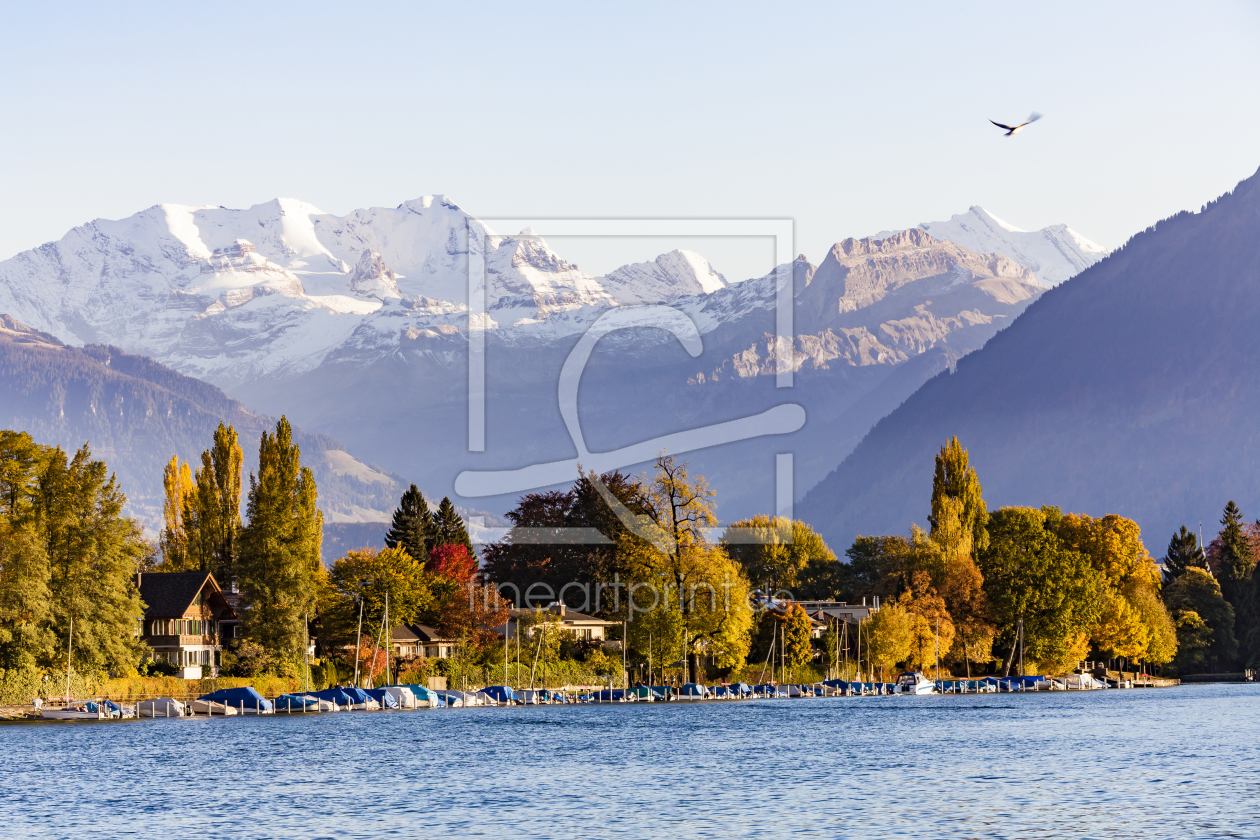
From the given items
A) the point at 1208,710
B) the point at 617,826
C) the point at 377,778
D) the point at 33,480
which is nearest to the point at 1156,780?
the point at 617,826

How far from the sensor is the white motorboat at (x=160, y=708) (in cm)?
9538

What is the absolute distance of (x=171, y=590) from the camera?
109 metres

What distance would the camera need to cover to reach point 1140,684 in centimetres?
16438

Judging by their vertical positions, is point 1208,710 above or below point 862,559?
below

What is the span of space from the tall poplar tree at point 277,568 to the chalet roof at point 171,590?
6.42 m

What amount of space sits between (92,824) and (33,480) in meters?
48.6

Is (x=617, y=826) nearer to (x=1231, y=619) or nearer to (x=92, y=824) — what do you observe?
(x=92, y=824)

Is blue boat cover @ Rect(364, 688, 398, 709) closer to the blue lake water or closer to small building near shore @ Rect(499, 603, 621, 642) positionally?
the blue lake water

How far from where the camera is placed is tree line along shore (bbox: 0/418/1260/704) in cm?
9088

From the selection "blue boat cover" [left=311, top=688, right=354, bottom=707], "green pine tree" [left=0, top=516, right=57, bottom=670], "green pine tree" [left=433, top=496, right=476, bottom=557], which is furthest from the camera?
"green pine tree" [left=433, top=496, right=476, bottom=557]

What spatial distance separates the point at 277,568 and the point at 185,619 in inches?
415

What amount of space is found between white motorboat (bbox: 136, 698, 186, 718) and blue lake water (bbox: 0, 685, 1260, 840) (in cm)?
321

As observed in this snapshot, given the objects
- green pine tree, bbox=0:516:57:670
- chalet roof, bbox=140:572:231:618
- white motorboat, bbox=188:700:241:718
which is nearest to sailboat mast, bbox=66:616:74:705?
green pine tree, bbox=0:516:57:670

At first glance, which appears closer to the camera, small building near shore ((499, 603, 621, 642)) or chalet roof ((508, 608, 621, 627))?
small building near shore ((499, 603, 621, 642))
